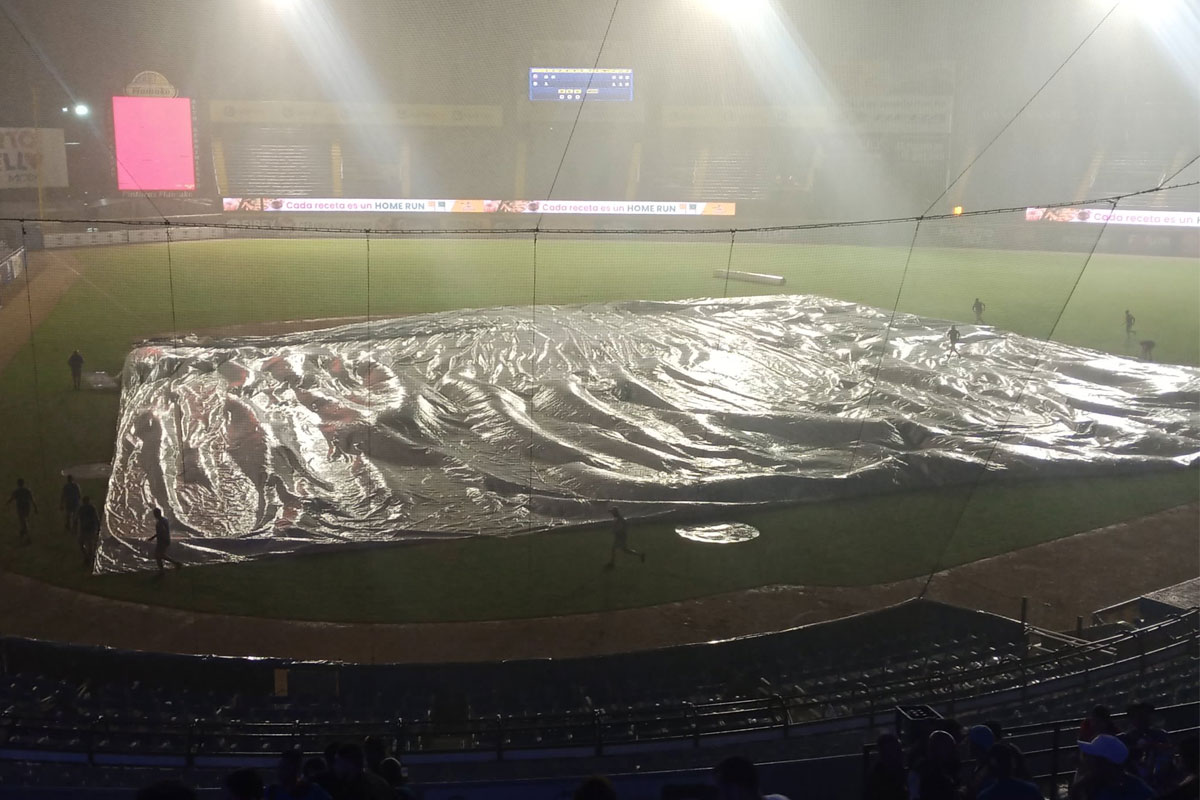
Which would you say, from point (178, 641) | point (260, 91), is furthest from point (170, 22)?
point (178, 641)

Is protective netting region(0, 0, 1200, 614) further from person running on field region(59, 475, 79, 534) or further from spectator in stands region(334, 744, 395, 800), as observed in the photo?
spectator in stands region(334, 744, 395, 800)

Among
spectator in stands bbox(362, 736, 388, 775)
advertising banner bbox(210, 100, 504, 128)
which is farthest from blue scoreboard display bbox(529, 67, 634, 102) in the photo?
spectator in stands bbox(362, 736, 388, 775)

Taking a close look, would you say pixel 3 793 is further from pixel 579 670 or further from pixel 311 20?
pixel 311 20

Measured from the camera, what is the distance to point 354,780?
343cm

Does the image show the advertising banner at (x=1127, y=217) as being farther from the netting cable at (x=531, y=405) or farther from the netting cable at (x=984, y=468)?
the netting cable at (x=531, y=405)

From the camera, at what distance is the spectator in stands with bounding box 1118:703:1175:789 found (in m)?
4.21

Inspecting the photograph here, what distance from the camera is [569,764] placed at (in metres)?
5.70

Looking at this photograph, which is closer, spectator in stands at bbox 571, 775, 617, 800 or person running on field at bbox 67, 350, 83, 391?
spectator in stands at bbox 571, 775, 617, 800

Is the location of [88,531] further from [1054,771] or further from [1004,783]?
[1004,783]

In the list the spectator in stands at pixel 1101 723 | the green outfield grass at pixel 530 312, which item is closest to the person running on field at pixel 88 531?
the green outfield grass at pixel 530 312

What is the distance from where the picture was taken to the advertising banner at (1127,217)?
37.2 m

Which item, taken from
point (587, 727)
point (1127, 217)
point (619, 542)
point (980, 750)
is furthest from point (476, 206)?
point (980, 750)

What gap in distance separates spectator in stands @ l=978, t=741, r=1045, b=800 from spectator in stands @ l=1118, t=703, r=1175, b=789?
1134 millimetres

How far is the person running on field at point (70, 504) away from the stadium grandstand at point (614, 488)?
0.15ft
